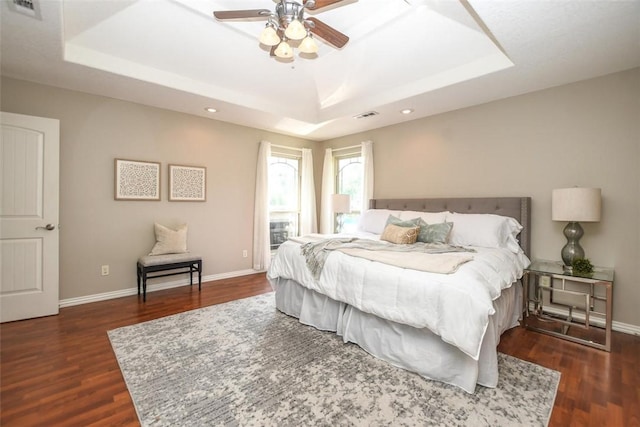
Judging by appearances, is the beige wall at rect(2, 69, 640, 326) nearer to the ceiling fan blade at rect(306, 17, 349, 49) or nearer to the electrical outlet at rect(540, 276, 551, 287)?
the electrical outlet at rect(540, 276, 551, 287)

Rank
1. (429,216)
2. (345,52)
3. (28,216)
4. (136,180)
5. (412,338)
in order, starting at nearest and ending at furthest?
1. (412,338)
2. (28,216)
3. (345,52)
4. (429,216)
5. (136,180)

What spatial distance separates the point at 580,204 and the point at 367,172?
112 inches

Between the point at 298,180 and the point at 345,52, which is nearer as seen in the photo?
the point at 345,52

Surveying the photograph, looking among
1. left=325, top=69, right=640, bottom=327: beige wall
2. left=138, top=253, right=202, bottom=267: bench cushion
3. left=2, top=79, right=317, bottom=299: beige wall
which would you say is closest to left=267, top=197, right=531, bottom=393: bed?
left=325, top=69, right=640, bottom=327: beige wall

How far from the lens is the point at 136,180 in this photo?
3809 mm

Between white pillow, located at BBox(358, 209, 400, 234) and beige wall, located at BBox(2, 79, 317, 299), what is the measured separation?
2.08 metres

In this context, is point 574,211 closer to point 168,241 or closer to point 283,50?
point 283,50

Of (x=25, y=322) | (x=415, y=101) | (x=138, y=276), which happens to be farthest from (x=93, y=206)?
(x=415, y=101)

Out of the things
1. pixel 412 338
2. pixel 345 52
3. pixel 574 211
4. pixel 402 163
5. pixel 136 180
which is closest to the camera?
pixel 412 338

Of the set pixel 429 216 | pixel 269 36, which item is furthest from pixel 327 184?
pixel 269 36

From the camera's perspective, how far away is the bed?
1.84 meters

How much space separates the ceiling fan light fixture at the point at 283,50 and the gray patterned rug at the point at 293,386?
7.89ft

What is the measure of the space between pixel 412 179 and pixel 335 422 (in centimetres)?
352

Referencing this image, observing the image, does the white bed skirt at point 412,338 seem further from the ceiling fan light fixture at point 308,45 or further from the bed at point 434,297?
the ceiling fan light fixture at point 308,45
